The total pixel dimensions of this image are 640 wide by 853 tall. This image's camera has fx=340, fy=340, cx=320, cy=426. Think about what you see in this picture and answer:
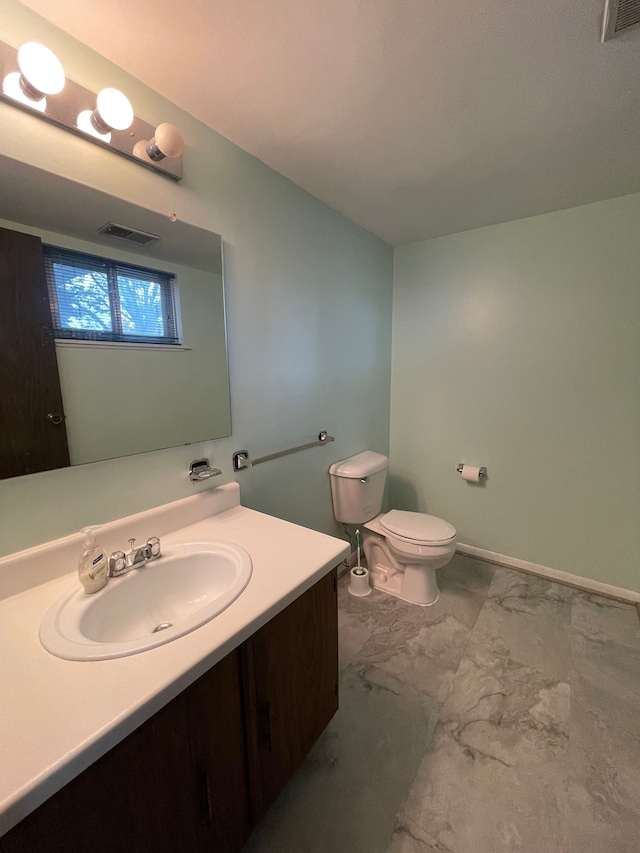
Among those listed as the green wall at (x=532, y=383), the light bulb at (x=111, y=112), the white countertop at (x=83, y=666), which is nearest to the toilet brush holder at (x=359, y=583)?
the green wall at (x=532, y=383)

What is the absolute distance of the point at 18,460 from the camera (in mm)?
875

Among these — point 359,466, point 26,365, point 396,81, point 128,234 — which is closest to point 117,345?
point 26,365

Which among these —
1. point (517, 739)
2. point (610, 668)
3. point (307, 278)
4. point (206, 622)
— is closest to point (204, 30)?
point (307, 278)

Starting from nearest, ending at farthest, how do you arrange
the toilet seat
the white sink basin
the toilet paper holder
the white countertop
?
the white countertop, the white sink basin, the toilet seat, the toilet paper holder

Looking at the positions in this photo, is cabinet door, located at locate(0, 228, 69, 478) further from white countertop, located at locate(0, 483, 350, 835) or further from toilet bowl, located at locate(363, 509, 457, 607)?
toilet bowl, located at locate(363, 509, 457, 607)

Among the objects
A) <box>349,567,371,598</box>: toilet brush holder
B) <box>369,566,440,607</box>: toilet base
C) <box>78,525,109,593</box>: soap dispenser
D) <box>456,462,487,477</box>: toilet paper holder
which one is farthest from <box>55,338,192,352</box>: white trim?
<box>456,462,487,477</box>: toilet paper holder

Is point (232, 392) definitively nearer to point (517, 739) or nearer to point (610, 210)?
point (517, 739)

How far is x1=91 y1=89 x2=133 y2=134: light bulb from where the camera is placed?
88 centimetres

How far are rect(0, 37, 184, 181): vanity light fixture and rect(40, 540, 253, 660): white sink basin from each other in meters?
1.20

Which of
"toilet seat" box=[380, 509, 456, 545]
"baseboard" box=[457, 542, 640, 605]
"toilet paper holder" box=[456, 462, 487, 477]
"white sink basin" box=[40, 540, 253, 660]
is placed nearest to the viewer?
"white sink basin" box=[40, 540, 253, 660]

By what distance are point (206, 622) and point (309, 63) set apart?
61.1 inches

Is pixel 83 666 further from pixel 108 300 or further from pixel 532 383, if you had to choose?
pixel 532 383

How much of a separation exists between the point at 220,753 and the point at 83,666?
38 cm

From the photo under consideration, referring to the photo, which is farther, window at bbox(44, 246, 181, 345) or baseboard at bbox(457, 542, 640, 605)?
baseboard at bbox(457, 542, 640, 605)
